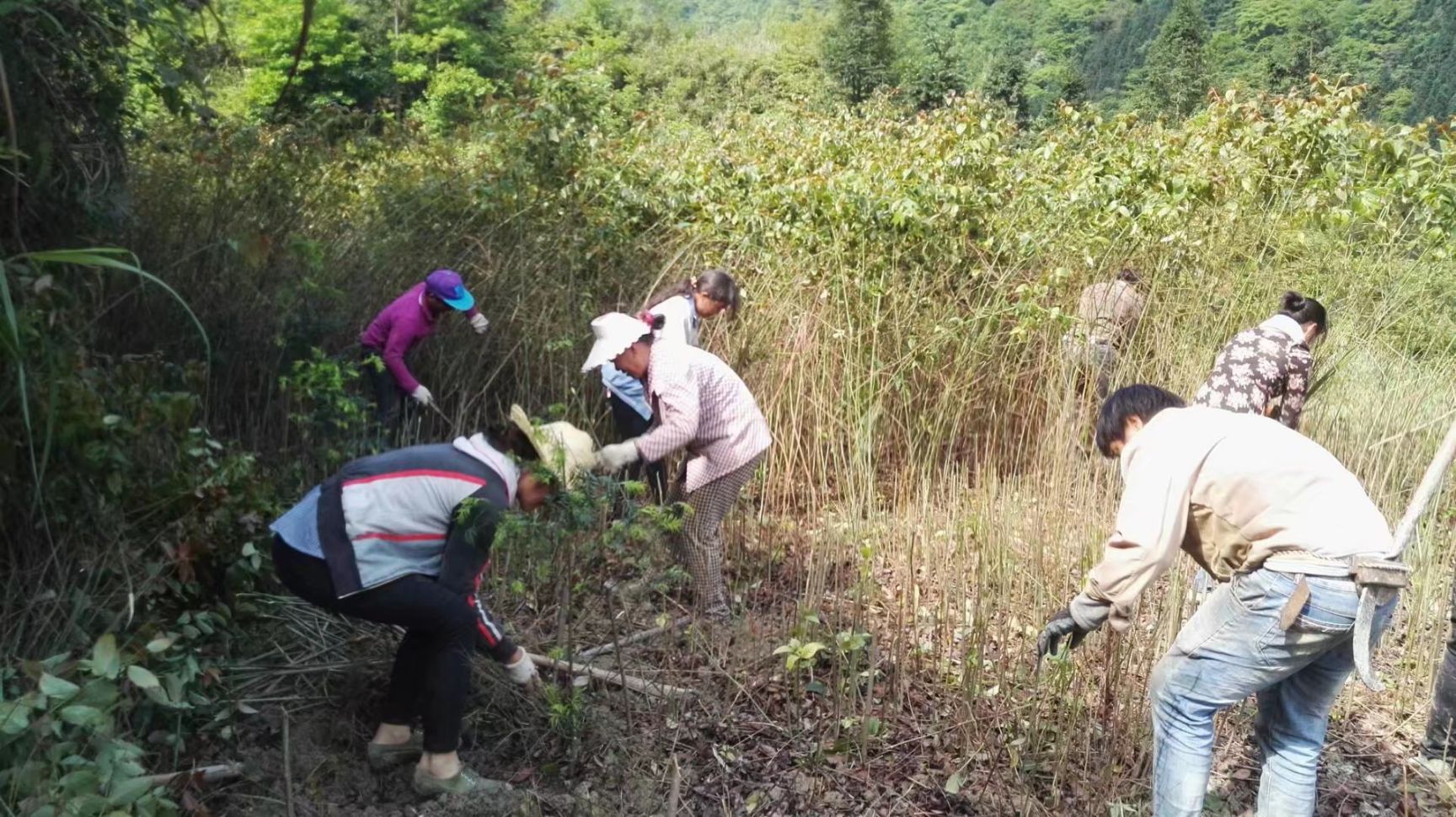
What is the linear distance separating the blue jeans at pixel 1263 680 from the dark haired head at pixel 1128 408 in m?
0.45

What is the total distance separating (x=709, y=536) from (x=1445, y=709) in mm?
2489

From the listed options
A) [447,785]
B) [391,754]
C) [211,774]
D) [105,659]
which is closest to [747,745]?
[447,785]

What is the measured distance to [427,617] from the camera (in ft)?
10.4

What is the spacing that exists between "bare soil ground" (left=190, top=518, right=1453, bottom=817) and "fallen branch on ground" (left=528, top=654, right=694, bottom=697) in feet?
0.11

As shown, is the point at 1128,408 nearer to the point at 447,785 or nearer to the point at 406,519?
the point at 406,519

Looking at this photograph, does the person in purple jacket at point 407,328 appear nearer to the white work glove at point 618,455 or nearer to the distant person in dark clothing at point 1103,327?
the white work glove at point 618,455

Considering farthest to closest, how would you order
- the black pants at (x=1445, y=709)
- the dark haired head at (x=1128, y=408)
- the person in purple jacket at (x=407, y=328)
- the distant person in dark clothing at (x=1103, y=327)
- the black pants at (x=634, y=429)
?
the distant person in dark clothing at (x=1103, y=327) → the person in purple jacket at (x=407, y=328) → the black pants at (x=634, y=429) → the black pants at (x=1445, y=709) → the dark haired head at (x=1128, y=408)

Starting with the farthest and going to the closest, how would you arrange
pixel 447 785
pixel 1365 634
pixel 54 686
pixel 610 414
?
pixel 610 414 → pixel 447 785 → pixel 1365 634 → pixel 54 686

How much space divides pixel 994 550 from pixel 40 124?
331 centimetres

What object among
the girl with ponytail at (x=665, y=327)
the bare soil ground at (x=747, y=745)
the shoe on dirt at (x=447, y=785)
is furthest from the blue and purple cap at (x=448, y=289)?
the shoe on dirt at (x=447, y=785)

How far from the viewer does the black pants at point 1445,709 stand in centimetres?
377

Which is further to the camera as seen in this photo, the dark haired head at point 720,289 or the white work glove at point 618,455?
the dark haired head at point 720,289

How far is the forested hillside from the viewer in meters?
3.29

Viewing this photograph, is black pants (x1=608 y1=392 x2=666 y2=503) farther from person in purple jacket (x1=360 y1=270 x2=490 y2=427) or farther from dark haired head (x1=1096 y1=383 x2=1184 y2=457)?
dark haired head (x1=1096 y1=383 x2=1184 y2=457)
